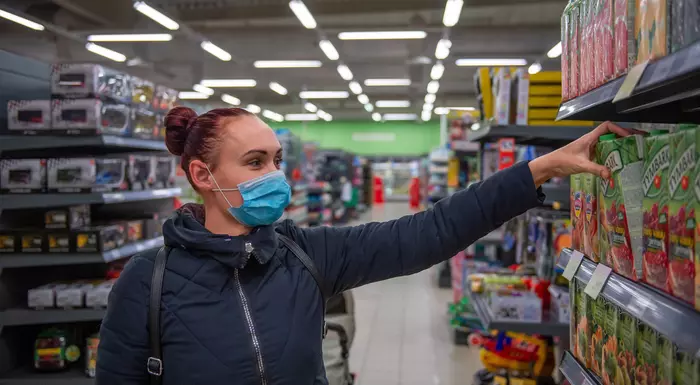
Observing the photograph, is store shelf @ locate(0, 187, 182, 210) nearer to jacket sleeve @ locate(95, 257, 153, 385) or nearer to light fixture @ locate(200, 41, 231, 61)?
jacket sleeve @ locate(95, 257, 153, 385)

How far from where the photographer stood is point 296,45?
499 inches

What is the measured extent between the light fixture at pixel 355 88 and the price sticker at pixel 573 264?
14.1 metres

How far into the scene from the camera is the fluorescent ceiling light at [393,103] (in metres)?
19.5

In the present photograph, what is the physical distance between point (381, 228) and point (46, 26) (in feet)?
34.7

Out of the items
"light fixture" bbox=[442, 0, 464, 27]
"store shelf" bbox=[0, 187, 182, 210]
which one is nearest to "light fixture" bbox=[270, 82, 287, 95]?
"light fixture" bbox=[442, 0, 464, 27]

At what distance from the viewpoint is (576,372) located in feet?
5.42

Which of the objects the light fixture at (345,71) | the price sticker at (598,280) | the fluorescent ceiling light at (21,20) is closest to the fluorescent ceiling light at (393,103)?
the light fixture at (345,71)

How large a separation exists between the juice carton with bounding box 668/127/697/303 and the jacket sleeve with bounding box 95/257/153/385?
120cm

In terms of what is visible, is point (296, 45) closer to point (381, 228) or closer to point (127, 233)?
point (127, 233)

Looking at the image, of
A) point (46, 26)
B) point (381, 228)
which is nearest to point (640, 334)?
point (381, 228)

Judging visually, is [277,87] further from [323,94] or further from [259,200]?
[259,200]

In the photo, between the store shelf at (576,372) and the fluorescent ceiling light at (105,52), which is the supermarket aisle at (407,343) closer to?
the store shelf at (576,372)

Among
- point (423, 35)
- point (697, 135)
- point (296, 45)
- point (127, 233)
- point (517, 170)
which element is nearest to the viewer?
point (697, 135)

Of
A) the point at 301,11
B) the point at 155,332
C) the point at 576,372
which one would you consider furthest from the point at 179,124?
the point at 301,11
